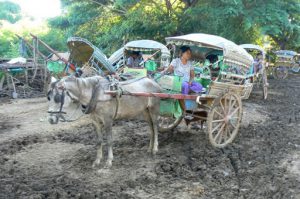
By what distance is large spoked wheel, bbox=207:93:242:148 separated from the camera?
716cm

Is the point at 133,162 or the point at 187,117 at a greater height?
the point at 187,117

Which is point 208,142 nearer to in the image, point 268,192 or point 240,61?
point 240,61

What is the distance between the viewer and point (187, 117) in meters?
7.68

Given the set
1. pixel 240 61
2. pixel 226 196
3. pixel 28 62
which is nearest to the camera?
pixel 226 196

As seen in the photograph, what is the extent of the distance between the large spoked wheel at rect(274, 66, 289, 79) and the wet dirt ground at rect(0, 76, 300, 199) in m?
14.6

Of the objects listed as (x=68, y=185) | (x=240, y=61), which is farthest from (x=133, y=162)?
(x=240, y=61)

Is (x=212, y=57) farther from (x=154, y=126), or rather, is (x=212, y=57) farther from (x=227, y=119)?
(x=154, y=126)

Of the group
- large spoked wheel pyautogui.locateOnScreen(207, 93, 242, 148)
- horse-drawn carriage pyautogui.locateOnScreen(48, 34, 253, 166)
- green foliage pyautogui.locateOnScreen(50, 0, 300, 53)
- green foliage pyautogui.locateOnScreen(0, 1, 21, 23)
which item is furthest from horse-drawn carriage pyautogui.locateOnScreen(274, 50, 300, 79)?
green foliage pyautogui.locateOnScreen(0, 1, 21, 23)

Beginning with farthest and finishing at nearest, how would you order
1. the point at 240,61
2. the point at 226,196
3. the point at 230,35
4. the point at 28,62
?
1. the point at 230,35
2. the point at 28,62
3. the point at 240,61
4. the point at 226,196

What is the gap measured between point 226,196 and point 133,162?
1.92 meters

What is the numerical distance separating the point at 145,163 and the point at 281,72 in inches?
766

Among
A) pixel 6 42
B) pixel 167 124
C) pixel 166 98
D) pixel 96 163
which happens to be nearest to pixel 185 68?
pixel 166 98

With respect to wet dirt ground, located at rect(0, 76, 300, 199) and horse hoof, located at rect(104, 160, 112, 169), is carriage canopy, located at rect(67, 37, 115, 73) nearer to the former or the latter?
wet dirt ground, located at rect(0, 76, 300, 199)

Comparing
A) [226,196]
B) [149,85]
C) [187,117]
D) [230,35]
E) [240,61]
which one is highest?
[230,35]
